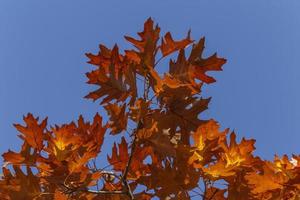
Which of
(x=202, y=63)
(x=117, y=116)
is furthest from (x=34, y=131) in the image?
(x=202, y=63)

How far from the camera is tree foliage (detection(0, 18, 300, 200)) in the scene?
2150mm

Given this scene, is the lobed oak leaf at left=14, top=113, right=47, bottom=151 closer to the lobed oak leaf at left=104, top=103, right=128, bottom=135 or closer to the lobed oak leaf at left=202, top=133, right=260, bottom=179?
the lobed oak leaf at left=104, top=103, right=128, bottom=135

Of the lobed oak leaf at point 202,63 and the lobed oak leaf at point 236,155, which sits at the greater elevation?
the lobed oak leaf at point 202,63

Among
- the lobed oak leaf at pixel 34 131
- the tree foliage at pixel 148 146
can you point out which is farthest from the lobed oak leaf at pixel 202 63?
the lobed oak leaf at pixel 34 131

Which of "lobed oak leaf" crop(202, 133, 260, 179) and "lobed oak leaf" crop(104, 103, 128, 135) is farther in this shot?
"lobed oak leaf" crop(202, 133, 260, 179)

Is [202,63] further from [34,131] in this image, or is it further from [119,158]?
[34,131]

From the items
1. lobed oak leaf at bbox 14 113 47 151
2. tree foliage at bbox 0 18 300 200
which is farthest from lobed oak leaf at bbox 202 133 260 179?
lobed oak leaf at bbox 14 113 47 151

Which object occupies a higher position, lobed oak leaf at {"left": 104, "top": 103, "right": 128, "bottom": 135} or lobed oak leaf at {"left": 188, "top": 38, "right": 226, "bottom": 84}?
lobed oak leaf at {"left": 188, "top": 38, "right": 226, "bottom": 84}

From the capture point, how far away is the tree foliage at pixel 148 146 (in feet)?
7.06

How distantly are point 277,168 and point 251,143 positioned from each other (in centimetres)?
27

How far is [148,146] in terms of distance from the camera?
2.21 m

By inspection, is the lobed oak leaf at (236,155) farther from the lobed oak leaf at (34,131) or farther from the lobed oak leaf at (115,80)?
the lobed oak leaf at (34,131)

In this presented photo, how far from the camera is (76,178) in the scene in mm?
2150

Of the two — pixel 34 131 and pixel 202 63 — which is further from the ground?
pixel 202 63
